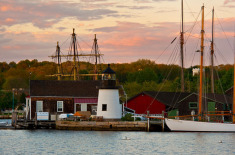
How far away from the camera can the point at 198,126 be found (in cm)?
7162

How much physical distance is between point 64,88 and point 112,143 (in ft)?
76.5

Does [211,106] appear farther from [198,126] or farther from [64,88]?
[64,88]

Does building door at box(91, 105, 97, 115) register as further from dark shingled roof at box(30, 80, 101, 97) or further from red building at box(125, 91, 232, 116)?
red building at box(125, 91, 232, 116)

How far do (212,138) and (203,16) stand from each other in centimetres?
1856

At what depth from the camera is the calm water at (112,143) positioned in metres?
54.8

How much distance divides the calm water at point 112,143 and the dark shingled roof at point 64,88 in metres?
7.90

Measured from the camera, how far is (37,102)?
263 ft

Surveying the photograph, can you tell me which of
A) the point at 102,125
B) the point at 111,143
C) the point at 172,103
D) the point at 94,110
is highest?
the point at 172,103

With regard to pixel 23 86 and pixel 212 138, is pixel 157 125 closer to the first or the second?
pixel 212 138

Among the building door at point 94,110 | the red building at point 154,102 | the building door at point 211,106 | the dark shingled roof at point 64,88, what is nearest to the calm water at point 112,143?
the dark shingled roof at point 64,88

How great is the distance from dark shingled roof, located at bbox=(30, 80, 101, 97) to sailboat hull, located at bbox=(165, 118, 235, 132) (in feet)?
46.9

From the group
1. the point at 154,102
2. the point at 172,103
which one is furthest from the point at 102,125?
the point at 172,103

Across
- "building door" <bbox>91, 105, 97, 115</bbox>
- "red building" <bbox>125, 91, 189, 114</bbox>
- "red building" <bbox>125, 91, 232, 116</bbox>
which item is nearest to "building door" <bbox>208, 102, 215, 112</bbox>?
"red building" <bbox>125, 91, 232, 116</bbox>

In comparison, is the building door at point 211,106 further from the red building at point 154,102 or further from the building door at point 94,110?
the building door at point 94,110
